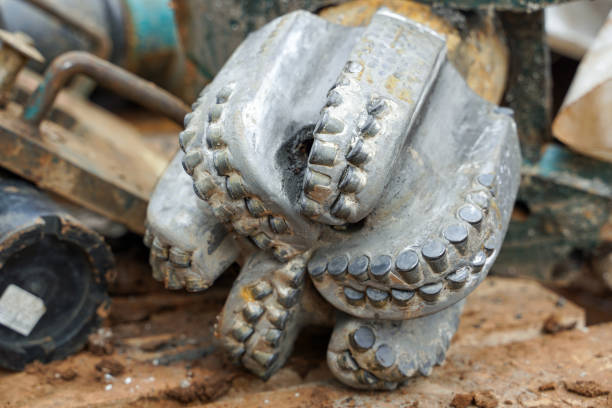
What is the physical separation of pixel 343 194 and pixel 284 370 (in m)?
0.45

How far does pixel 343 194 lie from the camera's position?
2.83 ft

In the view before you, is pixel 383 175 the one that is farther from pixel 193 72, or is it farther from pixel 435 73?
pixel 193 72

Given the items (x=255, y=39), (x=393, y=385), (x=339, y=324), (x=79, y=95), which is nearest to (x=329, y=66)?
(x=255, y=39)

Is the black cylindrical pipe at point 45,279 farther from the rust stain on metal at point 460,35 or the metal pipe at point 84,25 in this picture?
the metal pipe at point 84,25

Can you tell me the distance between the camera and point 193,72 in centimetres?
168

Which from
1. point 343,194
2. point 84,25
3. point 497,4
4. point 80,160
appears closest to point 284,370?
point 343,194

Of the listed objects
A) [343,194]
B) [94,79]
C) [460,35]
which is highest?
[460,35]

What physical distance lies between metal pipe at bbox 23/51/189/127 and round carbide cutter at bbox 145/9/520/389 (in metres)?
0.34

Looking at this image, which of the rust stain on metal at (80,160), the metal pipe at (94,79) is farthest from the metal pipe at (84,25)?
the metal pipe at (94,79)

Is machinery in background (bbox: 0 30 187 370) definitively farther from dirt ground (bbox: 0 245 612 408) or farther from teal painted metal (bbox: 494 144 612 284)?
teal painted metal (bbox: 494 144 612 284)

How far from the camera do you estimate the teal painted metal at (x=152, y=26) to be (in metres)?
1.95

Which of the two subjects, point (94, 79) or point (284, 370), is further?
point (94, 79)

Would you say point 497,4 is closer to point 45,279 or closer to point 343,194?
point 343,194

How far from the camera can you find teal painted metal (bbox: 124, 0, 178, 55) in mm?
1947
